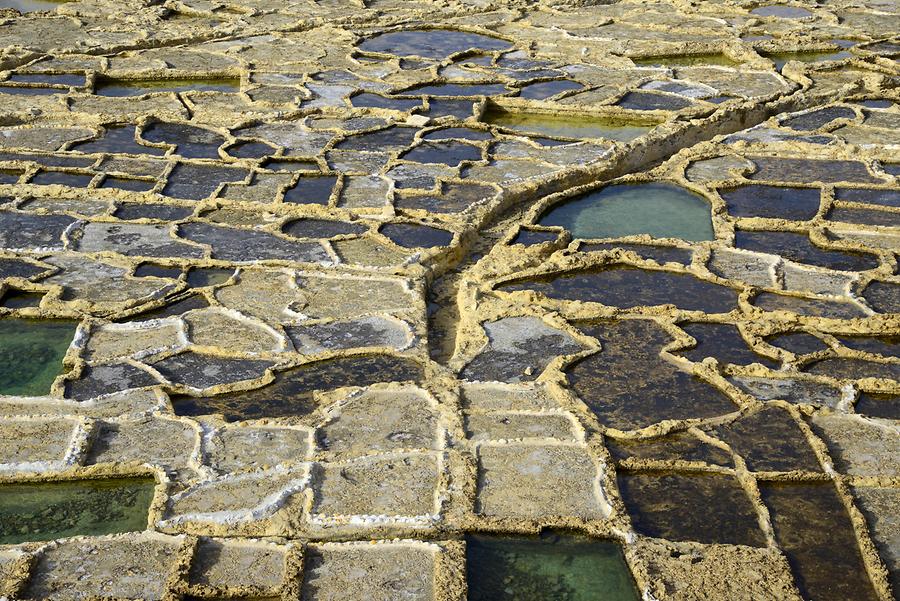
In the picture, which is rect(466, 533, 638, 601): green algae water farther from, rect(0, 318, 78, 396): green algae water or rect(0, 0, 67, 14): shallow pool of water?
rect(0, 0, 67, 14): shallow pool of water

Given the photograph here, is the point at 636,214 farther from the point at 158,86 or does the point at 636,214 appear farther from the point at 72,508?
the point at 158,86

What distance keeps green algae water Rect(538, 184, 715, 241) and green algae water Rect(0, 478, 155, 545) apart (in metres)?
3.13

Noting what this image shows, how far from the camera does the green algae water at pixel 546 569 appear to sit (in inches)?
138

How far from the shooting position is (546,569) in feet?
11.8

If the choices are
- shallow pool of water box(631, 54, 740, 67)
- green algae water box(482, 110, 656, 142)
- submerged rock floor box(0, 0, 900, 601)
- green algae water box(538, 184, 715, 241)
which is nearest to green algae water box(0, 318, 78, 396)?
submerged rock floor box(0, 0, 900, 601)

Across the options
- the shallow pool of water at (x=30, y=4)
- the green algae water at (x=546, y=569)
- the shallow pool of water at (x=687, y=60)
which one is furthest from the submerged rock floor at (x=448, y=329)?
the shallow pool of water at (x=30, y=4)

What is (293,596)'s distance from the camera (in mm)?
3340

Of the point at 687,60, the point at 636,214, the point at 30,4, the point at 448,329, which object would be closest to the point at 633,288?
the point at 448,329

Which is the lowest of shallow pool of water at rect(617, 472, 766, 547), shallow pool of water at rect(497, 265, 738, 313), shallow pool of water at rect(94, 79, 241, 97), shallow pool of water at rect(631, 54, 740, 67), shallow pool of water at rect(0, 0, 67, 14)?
shallow pool of water at rect(0, 0, 67, 14)

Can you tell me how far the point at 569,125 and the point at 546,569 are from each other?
16.8ft

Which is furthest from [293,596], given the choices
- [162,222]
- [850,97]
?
[850,97]

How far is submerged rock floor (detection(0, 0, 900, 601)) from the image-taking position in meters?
3.62

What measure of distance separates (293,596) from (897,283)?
3547mm

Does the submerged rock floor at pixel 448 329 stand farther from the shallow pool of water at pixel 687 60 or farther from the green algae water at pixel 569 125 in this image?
the shallow pool of water at pixel 687 60
